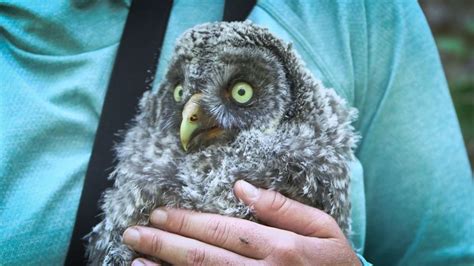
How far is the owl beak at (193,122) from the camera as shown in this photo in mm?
1116

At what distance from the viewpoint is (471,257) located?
1.47 m

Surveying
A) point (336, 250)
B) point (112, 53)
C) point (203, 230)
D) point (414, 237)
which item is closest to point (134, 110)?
point (112, 53)

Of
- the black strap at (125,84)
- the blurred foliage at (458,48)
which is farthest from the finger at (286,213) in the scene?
the blurred foliage at (458,48)

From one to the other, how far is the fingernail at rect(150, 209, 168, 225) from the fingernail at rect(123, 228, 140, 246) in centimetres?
5

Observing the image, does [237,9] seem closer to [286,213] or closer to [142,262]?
[286,213]

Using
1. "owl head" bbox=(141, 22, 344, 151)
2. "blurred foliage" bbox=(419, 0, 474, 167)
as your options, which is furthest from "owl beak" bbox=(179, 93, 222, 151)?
"blurred foliage" bbox=(419, 0, 474, 167)

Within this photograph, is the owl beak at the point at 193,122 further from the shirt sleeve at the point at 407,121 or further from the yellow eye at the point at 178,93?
the shirt sleeve at the point at 407,121

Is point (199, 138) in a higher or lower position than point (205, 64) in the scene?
lower

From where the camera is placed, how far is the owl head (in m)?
1.13

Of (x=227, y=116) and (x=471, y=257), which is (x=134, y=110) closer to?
(x=227, y=116)

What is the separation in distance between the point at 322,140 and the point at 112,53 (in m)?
0.58

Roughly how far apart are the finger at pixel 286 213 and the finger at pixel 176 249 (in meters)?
0.10

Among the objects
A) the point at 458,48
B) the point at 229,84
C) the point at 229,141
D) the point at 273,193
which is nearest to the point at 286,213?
the point at 273,193

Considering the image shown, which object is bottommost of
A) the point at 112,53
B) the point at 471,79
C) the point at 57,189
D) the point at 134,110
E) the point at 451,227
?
the point at 57,189
